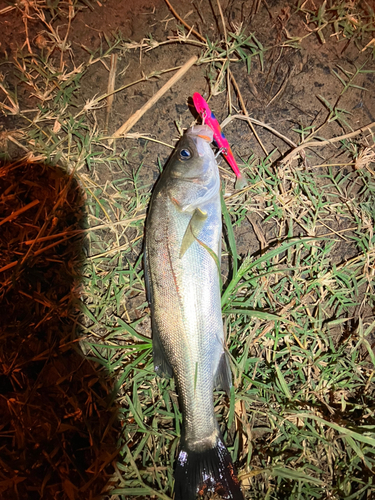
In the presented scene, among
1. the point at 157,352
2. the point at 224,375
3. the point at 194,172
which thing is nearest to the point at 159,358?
the point at 157,352

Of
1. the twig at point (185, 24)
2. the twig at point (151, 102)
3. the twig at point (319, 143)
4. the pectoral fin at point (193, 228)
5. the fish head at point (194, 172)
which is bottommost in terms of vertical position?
the pectoral fin at point (193, 228)

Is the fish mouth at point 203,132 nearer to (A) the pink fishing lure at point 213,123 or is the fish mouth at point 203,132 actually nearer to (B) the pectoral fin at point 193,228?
(A) the pink fishing lure at point 213,123

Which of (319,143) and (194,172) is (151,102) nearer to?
(194,172)

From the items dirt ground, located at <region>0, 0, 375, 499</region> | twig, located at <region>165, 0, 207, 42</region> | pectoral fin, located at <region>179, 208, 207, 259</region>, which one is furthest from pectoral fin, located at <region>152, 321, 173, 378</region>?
twig, located at <region>165, 0, 207, 42</region>

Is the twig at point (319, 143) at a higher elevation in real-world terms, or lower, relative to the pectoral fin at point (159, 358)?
higher

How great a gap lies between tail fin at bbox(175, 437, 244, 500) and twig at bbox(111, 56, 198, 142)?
7.86ft

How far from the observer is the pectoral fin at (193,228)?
1913 millimetres

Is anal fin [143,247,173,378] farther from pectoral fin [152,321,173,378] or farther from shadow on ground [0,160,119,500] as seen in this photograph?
shadow on ground [0,160,119,500]

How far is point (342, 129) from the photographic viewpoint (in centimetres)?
230

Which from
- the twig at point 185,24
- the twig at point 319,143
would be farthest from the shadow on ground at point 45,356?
the twig at point 319,143

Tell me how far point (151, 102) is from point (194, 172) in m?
0.84

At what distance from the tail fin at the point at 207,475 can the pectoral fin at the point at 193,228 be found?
133 centimetres

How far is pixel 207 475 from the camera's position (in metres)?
1.97

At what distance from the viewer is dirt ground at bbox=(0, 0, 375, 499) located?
7.53 feet
